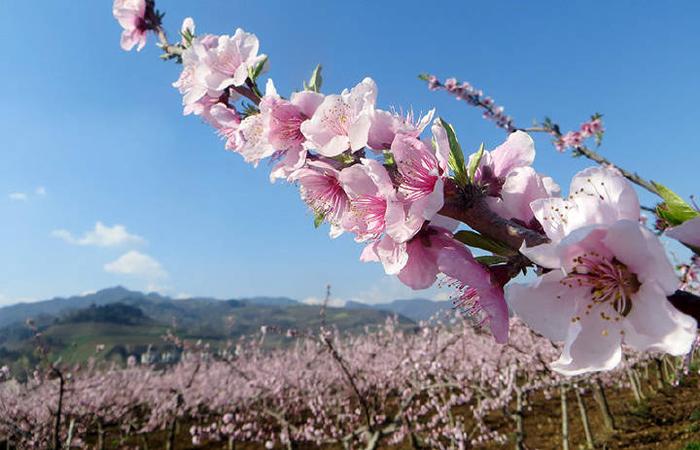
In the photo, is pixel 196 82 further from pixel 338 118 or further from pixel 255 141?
pixel 338 118

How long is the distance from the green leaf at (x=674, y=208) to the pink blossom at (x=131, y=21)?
211cm

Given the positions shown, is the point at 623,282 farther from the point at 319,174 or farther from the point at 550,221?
the point at 319,174

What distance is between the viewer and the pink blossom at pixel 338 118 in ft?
3.51

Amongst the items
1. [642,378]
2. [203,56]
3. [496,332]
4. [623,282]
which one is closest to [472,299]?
[496,332]

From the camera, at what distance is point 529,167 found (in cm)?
101

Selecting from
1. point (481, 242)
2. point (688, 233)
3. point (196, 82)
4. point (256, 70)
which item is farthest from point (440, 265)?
point (196, 82)

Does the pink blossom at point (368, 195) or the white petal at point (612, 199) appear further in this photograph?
the pink blossom at point (368, 195)

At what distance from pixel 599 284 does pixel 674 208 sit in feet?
0.63

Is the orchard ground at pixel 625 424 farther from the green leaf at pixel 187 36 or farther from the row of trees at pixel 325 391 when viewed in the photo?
the green leaf at pixel 187 36

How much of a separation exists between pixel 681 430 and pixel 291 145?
13.4m

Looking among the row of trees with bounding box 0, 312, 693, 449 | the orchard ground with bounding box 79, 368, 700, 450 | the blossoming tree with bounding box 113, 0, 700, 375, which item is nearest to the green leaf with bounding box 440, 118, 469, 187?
the blossoming tree with bounding box 113, 0, 700, 375

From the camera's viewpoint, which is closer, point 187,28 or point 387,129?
point 387,129

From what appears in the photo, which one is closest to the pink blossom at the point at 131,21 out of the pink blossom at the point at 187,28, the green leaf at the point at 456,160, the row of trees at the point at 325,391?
the pink blossom at the point at 187,28

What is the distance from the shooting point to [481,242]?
0.93 meters
